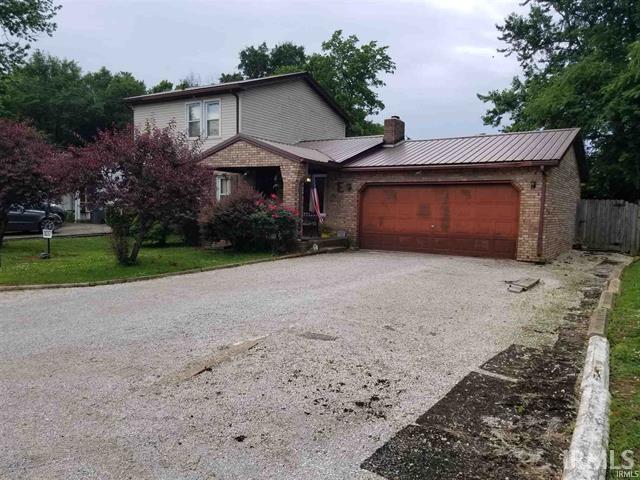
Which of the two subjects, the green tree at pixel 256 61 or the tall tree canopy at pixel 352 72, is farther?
the green tree at pixel 256 61

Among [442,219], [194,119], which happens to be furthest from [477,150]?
[194,119]

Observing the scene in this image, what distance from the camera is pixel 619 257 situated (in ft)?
53.6

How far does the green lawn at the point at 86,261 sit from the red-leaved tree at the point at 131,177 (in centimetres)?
97

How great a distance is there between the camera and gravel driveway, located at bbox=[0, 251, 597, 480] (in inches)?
127

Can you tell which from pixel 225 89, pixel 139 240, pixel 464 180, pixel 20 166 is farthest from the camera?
pixel 225 89

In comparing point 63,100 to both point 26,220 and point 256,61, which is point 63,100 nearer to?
point 26,220

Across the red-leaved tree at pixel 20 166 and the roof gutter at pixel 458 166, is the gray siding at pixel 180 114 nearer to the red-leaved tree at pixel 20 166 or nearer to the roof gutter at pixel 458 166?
the red-leaved tree at pixel 20 166

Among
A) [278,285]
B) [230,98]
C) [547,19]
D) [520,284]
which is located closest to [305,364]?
[278,285]

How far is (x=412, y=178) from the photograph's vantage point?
635 inches

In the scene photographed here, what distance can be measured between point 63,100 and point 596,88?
32284mm

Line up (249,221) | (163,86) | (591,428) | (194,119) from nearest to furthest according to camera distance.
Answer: (591,428), (249,221), (194,119), (163,86)

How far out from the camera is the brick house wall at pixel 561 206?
1428 cm

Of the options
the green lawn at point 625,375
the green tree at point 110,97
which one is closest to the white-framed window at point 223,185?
the green lawn at point 625,375

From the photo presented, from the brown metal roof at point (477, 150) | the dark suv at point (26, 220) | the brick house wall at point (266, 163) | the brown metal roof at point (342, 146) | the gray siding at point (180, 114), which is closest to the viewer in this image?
the brown metal roof at point (477, 150)
